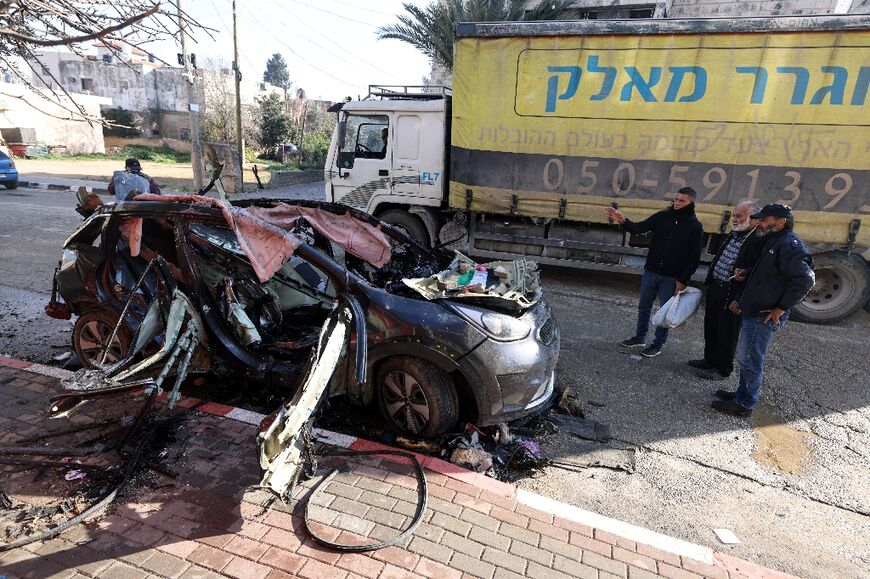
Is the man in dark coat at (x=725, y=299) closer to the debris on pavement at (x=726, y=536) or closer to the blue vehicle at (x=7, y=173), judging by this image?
the debris on pavement at (x=726, y=536)

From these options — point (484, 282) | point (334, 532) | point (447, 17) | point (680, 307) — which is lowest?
Answer: point (334, 532)

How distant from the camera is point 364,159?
28.2ft

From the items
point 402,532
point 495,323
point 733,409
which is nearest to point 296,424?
point 402,532

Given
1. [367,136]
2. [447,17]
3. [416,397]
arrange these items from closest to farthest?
[416,397] → [367,136] → [447,17]

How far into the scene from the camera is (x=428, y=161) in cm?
820

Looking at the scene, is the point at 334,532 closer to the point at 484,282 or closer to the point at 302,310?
the point at 484,282

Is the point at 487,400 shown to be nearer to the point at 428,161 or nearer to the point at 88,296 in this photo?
the point at 88,296

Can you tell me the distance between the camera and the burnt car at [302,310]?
3.37 metres

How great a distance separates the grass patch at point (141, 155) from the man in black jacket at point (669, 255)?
92.0ft

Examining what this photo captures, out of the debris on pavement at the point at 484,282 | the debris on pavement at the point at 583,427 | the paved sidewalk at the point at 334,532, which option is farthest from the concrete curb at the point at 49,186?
the debris on pavement at the point at 583,427

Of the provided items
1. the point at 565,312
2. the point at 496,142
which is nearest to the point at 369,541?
the point at 565,312

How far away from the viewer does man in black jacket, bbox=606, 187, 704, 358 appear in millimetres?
4965

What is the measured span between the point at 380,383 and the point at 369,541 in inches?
44.4

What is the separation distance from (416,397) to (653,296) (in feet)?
10.7
